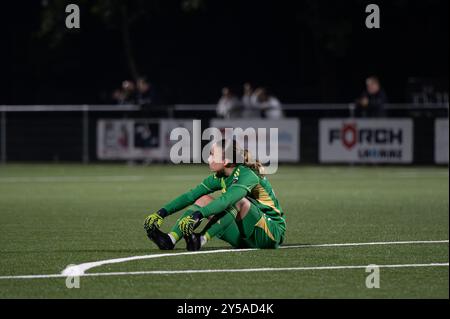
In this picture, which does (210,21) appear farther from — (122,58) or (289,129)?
(289,129)

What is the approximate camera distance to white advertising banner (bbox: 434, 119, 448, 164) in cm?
2869

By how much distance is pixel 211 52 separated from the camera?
42031mm

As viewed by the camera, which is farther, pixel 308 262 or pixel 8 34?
pixel 8 34

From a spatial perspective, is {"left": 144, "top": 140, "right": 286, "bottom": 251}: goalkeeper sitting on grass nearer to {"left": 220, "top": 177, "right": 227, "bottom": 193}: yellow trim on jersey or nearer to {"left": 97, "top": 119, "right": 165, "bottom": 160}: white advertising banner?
{"left": 220, "top": 177, "right": 227, "bottom": 193}: yellow trim on jersey

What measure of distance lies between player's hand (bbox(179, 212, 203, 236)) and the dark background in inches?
1088

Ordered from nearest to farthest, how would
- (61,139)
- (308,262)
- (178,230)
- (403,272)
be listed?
(403,272) → (308,262) → (178,230) → (61,139)

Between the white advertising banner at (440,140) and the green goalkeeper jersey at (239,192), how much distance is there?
60.6 ft

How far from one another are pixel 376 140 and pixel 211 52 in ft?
47.1

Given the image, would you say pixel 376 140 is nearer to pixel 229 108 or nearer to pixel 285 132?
pixel 285 132

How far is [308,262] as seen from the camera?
1001 cm

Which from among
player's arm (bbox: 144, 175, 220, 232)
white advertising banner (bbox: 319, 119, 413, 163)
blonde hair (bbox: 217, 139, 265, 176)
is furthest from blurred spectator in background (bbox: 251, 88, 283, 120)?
blonde hair (bbox: 217, 139, 265, 176)

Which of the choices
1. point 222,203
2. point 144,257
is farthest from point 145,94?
point 222,203
